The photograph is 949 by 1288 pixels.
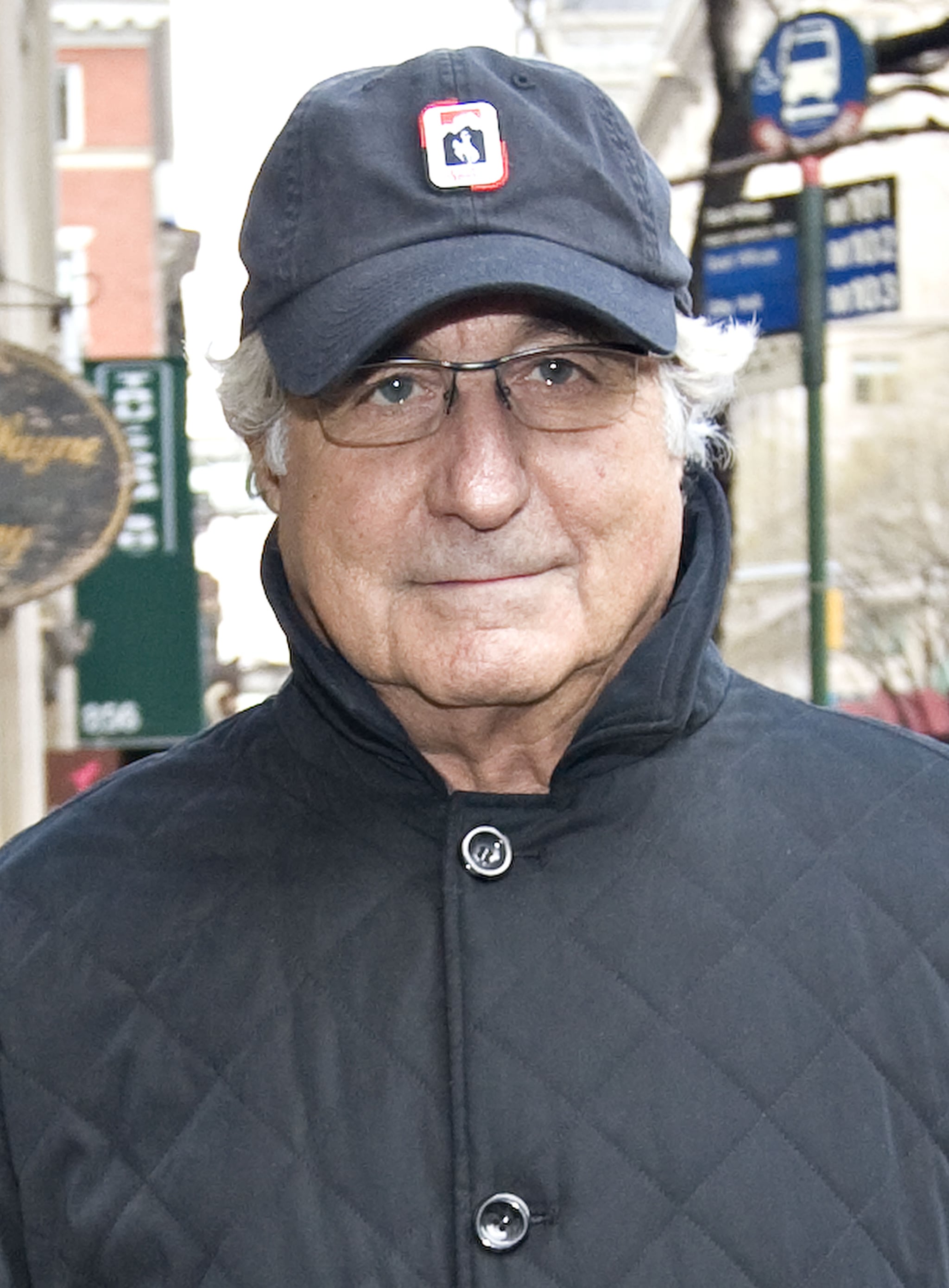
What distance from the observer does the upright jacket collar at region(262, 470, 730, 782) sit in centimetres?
171

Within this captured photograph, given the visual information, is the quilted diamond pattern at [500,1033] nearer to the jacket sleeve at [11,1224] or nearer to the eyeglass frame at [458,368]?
the jacket sleeve at [11,1224]

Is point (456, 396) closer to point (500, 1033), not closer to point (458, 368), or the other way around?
point (458, 368)

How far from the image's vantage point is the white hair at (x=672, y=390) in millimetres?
1771

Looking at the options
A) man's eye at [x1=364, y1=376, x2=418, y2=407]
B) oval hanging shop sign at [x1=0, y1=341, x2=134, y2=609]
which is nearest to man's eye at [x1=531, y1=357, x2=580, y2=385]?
man's eye at [x1=364, y1=376, x2=418, y2=407]

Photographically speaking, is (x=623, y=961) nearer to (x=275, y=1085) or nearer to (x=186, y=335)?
(x=275, y=1085)

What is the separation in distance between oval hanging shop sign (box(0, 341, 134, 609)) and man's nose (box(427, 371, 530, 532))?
160 inches

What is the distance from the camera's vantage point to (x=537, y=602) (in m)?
1.67

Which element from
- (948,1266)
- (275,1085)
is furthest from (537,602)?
(948,1266)

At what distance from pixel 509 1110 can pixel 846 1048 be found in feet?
1.00

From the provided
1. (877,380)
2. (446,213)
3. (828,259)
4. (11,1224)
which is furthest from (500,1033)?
(877,380)

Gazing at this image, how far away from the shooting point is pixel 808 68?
23.1 ft

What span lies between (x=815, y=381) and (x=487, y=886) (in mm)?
5186

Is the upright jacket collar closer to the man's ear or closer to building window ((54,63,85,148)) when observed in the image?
the man's ear

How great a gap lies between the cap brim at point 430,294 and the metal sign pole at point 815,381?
16.6 feet
